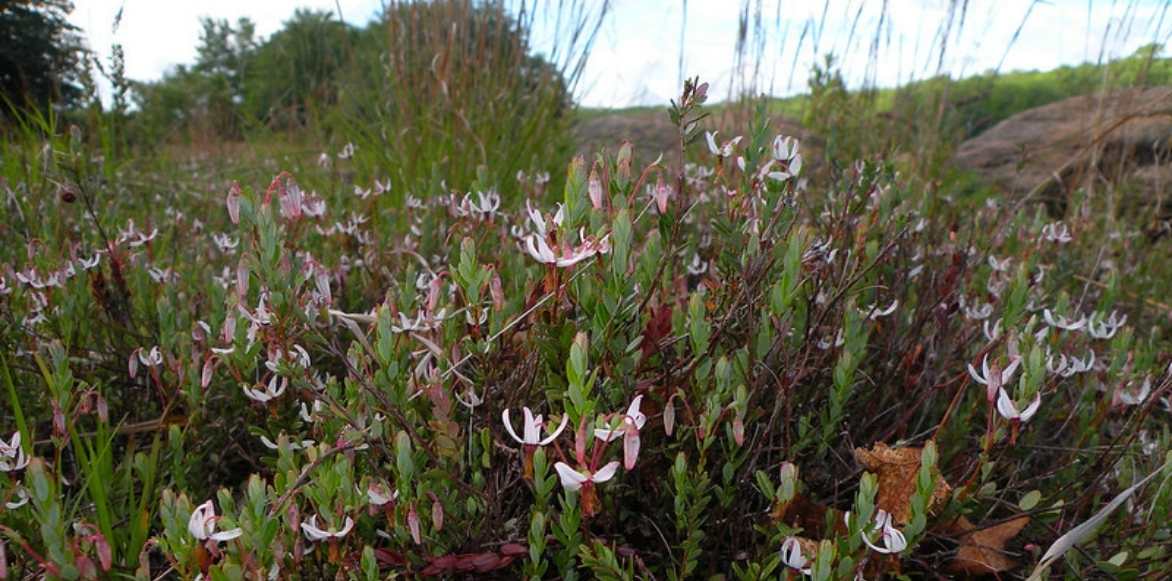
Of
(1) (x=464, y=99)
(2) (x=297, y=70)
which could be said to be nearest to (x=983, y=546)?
(1) (x=464, y=99)

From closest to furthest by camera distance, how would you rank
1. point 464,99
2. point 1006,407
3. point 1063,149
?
point 1006,407, point 464,99, point 1063,149

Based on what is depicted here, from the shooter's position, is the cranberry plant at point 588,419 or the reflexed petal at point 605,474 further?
the cranberry plant at point 588,419

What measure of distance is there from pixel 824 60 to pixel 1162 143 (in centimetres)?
358

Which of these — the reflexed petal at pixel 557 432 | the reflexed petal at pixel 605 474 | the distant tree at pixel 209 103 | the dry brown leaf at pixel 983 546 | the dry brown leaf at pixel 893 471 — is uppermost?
the distant tree at pixel 209 103

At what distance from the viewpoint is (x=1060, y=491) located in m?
1.56

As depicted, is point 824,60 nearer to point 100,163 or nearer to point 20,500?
point 100,163

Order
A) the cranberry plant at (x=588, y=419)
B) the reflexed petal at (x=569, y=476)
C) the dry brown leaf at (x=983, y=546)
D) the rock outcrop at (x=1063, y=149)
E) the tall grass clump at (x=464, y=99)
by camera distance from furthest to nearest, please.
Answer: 1. the rock outcrop at (x=1063, y=149)
2. the tall grass clump at (x=464, y=99)
3. the dry brown leaf at (x=983, y=546)
4. the cranberry plant at (x=588, y=419)
5. the reflexed petal at (x=569, y=476)

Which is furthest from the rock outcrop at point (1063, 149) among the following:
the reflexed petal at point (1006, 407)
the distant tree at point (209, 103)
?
the distant tree at point (209, 103)

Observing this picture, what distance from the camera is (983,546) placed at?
1.41 meters

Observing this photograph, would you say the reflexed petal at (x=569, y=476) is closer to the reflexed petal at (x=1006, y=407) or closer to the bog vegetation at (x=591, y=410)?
the bog vegetation at (x=591, y=410)

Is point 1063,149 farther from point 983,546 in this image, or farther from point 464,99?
point 983,546

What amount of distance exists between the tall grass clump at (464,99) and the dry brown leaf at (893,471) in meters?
2.87

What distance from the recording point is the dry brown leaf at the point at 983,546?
144cm

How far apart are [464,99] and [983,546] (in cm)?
Answer: 375
